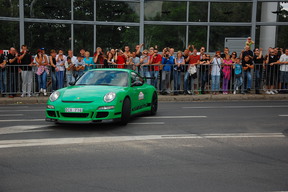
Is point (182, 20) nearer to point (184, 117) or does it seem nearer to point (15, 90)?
point (15, 90)

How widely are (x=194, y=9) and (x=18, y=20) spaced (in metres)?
9.84

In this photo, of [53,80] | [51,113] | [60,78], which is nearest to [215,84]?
[60,78]

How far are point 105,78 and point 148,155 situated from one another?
14.4 ft

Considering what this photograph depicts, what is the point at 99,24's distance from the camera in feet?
73.7

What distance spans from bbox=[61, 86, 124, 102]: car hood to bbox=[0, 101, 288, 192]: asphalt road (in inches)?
28.0

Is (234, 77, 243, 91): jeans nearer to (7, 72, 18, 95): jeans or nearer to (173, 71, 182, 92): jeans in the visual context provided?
(173, 71, 182, 92): jeans

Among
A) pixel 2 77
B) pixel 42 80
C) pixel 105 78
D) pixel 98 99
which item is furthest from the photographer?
pixel 42 80

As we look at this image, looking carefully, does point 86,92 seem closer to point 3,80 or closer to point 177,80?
point 3,80

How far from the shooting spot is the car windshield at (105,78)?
10.4 m

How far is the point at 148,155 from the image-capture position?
21.6 feet

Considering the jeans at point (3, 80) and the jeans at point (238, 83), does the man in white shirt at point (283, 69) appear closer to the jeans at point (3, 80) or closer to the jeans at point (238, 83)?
the jeans at point (238, 83)

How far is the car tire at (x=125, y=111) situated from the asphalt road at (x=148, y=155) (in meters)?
0.20

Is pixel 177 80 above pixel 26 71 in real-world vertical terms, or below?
below

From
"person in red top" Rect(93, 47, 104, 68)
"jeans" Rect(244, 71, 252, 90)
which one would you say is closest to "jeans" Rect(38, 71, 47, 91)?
"person in red top" Rect(93, 47, 104, 68)
